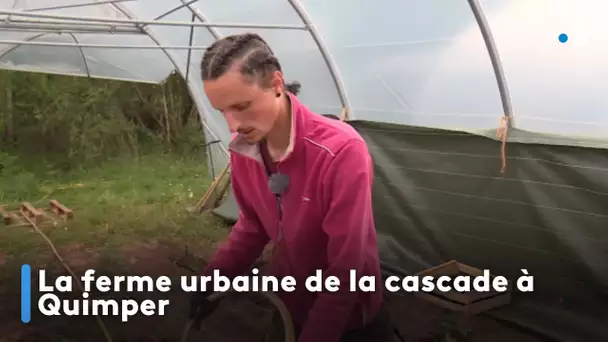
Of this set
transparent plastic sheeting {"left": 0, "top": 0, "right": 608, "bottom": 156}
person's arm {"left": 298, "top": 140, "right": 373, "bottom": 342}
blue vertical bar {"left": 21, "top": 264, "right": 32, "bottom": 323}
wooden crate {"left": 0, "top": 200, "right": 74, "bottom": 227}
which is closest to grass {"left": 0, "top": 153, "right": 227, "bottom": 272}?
wooden crate {"left": 0, "top": 200, "right": 74, "bottom": 227}

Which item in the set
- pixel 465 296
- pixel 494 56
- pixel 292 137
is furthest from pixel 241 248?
pixel 494 56

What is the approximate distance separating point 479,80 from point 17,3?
2117mm

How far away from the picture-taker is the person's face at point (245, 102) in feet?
2.83

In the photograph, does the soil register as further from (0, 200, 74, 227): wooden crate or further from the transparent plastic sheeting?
(0, 200, 74, 227): wooden crate

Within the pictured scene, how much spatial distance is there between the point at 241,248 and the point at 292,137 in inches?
10.1

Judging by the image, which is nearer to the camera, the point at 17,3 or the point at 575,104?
the point at 575,104

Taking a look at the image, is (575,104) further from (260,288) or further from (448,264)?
(260,288)

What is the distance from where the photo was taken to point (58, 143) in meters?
4.79

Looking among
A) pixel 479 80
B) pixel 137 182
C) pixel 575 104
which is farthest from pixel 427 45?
pixel 137 182

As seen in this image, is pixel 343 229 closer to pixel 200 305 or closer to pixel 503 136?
pixel 200 305

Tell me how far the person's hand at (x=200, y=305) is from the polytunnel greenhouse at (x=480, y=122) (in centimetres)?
119

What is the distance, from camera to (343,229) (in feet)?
2.97

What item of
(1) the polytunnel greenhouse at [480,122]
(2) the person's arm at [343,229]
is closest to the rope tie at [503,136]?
(1) the polytunnel greenhouse at [480,122]

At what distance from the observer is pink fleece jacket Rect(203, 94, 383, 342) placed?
91 cm
